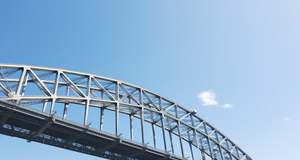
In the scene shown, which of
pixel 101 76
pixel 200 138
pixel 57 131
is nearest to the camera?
pixel 57 131

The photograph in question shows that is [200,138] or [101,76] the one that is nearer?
[101,76]

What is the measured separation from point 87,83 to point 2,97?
1309 cm

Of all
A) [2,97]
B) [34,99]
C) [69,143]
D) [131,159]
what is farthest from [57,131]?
[131,159]

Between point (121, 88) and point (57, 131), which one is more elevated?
point (121, 88)

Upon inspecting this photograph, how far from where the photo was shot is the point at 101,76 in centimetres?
4247

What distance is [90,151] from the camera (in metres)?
39.4

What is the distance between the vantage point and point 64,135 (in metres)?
36.4

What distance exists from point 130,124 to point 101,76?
10212 millimetres

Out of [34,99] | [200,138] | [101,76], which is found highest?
[101,76]

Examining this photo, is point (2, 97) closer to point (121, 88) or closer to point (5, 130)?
point (5, 130)

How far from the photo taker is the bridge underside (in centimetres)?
3034

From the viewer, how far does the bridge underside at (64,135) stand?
3034 cm

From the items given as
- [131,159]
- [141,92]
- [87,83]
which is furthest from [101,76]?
[131,159]

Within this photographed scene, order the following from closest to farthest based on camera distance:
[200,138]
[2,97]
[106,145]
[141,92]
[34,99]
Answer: [2,97] → [34,99] → [106,145] → [141,92] → [200,138]
